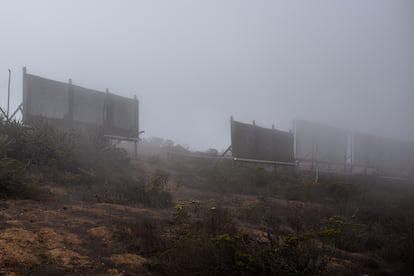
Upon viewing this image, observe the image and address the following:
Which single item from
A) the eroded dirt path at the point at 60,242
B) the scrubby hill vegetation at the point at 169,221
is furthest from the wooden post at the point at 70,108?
the eroded dirt path at the point at 60,242

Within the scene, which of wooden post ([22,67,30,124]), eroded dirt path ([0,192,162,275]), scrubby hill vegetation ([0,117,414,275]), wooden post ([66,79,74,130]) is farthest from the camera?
wooden post ([66,79,74,130])

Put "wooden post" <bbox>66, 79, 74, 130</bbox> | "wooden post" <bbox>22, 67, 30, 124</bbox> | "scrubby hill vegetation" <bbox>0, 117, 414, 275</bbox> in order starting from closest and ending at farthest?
"scrubby hill vegetation" <bbox>0, 117, 414, 275</bbox>
"wooden post" <bbox>22, 67, 30, 124</bbox>
"wooden post" <bbox>66, 79, 74, 130</bbox>

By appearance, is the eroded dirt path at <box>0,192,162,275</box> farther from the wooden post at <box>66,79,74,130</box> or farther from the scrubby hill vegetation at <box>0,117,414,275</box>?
the wooden post at <box>66,79,74,130</box>

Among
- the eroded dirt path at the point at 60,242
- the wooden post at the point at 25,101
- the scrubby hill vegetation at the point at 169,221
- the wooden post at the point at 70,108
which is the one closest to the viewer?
the eroded dirt path at the point at 60,242

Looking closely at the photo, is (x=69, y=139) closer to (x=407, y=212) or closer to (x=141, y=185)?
(x=141, y=185)

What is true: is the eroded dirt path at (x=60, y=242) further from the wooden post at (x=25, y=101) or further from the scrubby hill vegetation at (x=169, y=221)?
the wooden post at (x=25, y=101)

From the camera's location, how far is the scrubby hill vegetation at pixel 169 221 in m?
5.54

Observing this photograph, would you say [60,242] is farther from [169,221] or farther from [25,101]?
[25,101]

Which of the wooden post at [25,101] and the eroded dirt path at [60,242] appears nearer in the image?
the eroded dirt path at [60,242]

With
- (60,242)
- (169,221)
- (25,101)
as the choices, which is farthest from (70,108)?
(60,242)

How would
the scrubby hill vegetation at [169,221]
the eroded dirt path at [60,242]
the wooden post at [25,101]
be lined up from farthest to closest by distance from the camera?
the wooden post at [25,101], the scrubby hill vegetation at [169,221], the eroded dirt path at [60,242]

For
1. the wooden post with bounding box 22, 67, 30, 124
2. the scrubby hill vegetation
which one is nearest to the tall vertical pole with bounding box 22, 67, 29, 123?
the wooden post with bounding box 22, 67, 30, 124

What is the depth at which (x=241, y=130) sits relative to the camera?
65.7 feet

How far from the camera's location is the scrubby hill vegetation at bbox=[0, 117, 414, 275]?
5539mm
